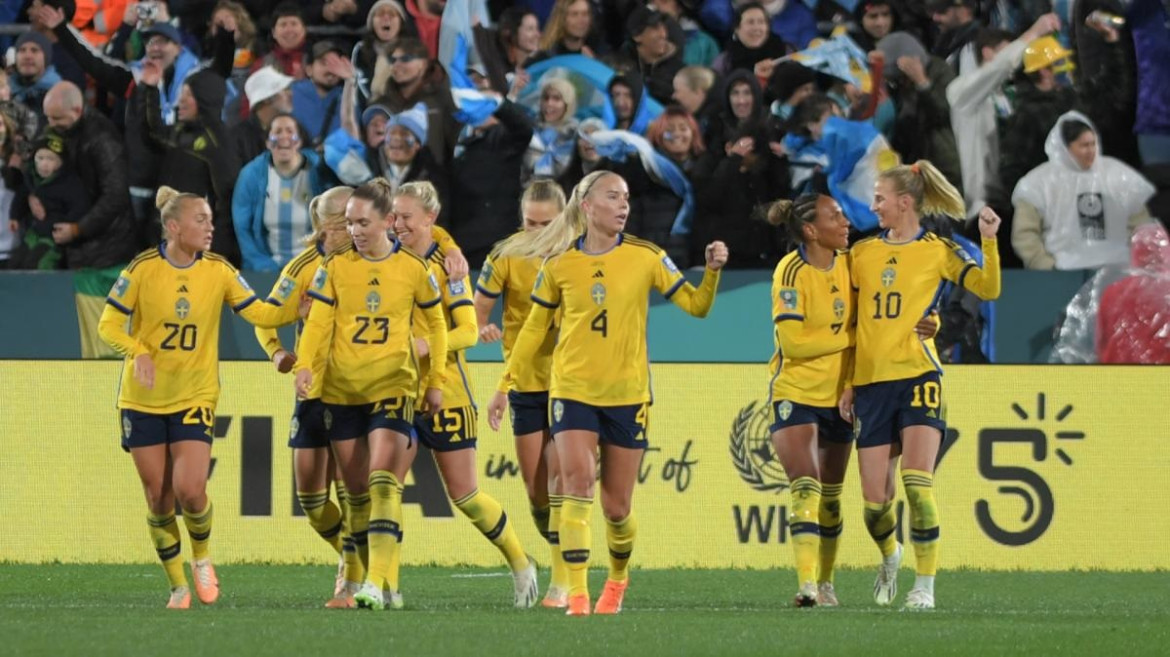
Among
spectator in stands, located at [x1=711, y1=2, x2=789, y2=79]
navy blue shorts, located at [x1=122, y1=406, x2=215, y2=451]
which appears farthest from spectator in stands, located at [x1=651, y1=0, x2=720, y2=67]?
navy blue shorts, located at [x1=122, y1=406, x2=215, y2=451]

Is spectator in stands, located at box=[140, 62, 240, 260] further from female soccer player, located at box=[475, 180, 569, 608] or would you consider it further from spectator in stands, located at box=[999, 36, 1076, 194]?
spectator in stands, located at box=[999, 36, 1076, 194]

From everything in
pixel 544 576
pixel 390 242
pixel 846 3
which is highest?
pixel 846 3

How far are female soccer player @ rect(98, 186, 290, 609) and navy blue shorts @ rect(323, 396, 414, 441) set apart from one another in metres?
0.71

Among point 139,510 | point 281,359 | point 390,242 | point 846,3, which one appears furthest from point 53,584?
point 846,3

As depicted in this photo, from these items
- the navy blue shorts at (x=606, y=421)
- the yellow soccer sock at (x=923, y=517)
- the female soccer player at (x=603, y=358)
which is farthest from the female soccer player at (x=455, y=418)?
the yellow soccer sock at (x=923, y=517)

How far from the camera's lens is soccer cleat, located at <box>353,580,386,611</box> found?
987 cm

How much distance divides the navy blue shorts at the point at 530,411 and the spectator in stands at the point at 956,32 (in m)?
6.03

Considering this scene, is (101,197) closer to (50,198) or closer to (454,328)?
(50,198)

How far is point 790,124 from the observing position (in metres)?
15.1

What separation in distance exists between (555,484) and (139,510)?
14.6ft

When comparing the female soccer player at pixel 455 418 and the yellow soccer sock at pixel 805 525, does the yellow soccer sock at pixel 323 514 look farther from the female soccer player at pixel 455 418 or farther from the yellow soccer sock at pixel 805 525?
the yellow soccer sock at pixel 805 525

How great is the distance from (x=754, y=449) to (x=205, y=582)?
4.07 metres

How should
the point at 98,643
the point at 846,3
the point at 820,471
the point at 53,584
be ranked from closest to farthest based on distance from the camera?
1. the point at 98,643
2. the point at 820,471
3. the point at 53,584
4. the point at 846,3

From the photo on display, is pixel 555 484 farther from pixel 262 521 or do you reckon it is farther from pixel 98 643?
pixel 262 521
